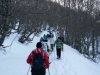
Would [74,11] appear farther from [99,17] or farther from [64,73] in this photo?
[64,73]

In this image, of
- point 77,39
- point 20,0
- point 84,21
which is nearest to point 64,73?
point 20,0

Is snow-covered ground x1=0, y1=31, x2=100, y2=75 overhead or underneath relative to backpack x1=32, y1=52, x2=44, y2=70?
underneath

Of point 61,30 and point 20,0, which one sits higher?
point 20,0

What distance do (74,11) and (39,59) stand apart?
26964mm

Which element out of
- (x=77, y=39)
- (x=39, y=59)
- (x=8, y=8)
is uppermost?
(x=8, y=8)

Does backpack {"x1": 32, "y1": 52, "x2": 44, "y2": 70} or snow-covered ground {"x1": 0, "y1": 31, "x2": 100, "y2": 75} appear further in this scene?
snow-covered ground {"x1": 0, "y1": 31, "x2": 100, "y2": 75}

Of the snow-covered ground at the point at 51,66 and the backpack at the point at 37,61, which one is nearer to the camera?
the backpack at the point at 37,61

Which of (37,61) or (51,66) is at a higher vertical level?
(37,61)

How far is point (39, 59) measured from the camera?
217 inches

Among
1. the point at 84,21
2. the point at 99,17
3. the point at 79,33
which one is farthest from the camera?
the point at 99,17

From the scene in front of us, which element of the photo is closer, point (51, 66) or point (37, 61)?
point (37, 61)

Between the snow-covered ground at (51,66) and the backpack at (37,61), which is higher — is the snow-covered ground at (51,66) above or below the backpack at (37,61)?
below

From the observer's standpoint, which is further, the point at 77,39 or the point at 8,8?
the point at 77,39

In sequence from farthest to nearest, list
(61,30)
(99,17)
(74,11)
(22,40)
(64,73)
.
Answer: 1. (99,17)
2. (61,30)
3. (74,11)
4. (22,40)
5. (64,73)
